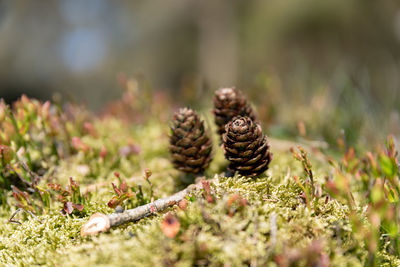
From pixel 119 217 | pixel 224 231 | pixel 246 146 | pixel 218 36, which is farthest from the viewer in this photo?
pixel 218 36

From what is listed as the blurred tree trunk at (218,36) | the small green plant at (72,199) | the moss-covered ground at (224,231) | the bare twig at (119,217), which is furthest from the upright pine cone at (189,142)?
the blurred tree trunk at (218,36)

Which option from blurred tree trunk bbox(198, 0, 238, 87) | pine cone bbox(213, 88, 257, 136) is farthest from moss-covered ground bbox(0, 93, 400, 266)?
blurred tree trunk bbox(198, 0, 238, 87)

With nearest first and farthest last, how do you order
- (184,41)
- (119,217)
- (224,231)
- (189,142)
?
(224,231) → (119,217) → (189,142) → (184,41)

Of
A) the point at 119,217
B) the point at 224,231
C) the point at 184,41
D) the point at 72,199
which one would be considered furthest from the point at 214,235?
the point at 184,41

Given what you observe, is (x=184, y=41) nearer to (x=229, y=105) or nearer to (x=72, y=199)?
(x=229, y=105)

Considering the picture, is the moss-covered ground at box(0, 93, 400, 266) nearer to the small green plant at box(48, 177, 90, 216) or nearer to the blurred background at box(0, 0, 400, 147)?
the small green plant at box(48, 177, 90, 216)

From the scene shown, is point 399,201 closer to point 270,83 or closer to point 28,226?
point 28,226
